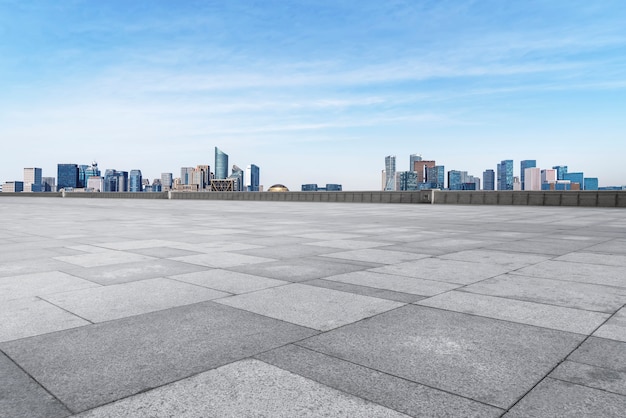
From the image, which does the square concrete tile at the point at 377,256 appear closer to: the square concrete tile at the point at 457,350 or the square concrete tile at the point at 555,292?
the square concrete tile at the point at 555,292

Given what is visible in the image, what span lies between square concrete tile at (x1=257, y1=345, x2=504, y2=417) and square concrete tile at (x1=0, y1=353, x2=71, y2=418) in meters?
1.40

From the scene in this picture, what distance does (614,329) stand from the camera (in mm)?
4215

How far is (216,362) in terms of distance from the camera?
3.42 m

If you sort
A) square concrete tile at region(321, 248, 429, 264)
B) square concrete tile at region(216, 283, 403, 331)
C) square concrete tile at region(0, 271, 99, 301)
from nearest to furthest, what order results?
square concrete tile at region(216, 283, 403, 331) → square concrete tile at region(0, 271, 99, 301) → square concrete tile at region(321, 248, 429, 264)

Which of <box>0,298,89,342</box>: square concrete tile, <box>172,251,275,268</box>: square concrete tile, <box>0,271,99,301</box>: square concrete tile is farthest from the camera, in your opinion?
<box>172,251,275,268</box>: square concrete tile

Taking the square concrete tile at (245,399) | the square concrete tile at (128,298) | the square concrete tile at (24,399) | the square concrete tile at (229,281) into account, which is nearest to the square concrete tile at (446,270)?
the square concrete tile at (229,281)

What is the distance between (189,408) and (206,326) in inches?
62.2

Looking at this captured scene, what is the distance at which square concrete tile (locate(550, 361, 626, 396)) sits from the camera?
119 inches

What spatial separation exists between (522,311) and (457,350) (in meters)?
1.55

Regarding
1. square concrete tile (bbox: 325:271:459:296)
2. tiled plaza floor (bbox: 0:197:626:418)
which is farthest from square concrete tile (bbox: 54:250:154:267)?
square concrete tile (bbox: 325:271:459:296)

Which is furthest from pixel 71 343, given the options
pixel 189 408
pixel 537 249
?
pixel 537 249

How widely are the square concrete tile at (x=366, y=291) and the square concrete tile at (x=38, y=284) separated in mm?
3032

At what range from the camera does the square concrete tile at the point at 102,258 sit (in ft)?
25.7

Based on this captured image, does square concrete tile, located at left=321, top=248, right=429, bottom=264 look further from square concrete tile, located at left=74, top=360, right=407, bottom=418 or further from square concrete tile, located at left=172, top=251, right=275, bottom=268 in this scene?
square concrete tile, located at left=74, top=360, right=407, bottom=418
